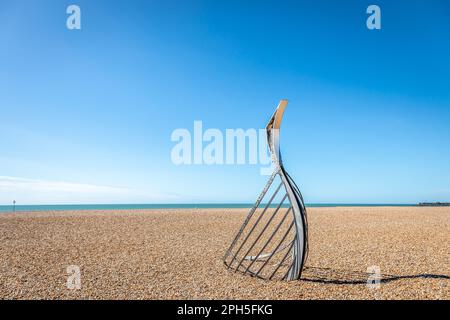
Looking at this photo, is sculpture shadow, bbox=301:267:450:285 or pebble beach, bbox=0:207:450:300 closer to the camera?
pebble beach, bbox=0:207:450:300

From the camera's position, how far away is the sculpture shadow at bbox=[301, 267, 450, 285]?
8.73 m

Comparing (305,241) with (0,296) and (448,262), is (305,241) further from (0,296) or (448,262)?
(0,296)

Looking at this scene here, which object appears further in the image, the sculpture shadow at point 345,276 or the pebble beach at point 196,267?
the sculpture shadow at point 345,276

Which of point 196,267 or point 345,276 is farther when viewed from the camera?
point 196,267

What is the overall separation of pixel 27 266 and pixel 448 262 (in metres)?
13.4

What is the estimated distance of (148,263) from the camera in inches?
426

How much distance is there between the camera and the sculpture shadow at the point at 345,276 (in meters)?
8.73

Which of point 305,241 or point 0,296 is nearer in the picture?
point 0,296

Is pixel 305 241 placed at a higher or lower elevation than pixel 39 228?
higher

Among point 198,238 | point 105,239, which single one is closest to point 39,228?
point 105,239

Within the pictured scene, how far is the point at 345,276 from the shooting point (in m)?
9.28
